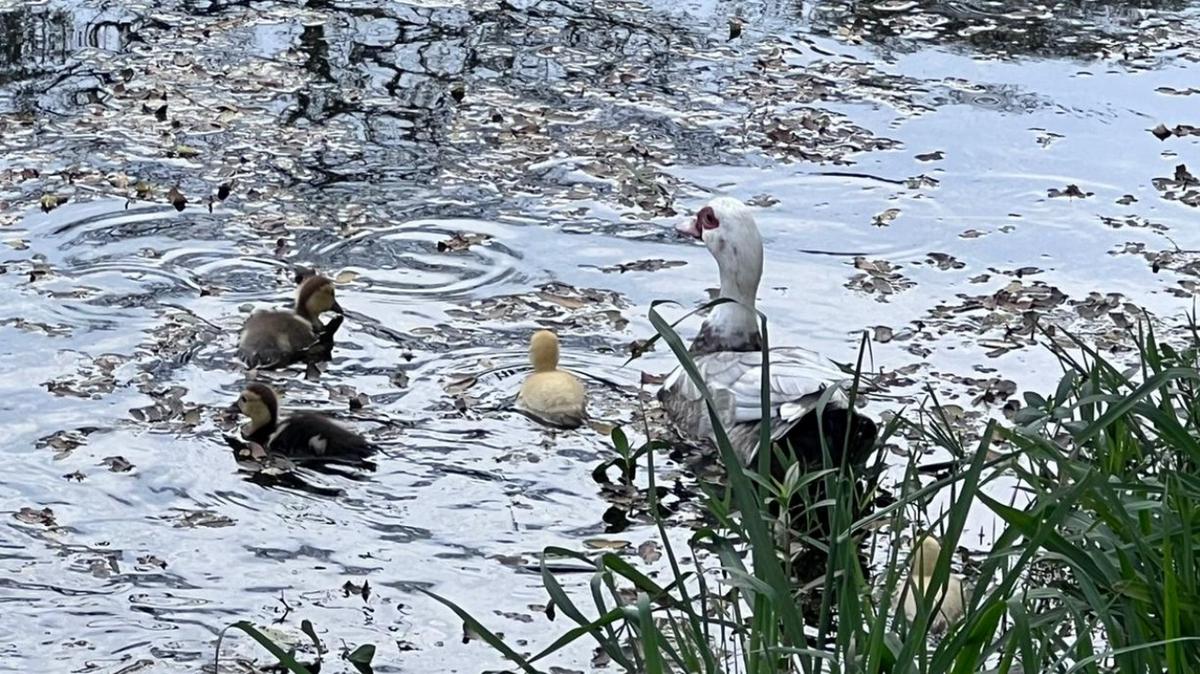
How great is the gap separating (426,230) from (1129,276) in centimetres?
305

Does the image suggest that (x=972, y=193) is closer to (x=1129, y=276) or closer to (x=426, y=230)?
(x=1129, y=276)

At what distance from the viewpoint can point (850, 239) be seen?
8.32 metres

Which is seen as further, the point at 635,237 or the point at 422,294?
the point at 635,237

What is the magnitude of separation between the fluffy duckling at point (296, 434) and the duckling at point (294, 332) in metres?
0.47

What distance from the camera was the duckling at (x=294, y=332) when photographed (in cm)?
674

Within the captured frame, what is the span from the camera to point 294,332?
6727mm

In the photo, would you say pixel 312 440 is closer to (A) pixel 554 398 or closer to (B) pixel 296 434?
(B) pixel 296 434

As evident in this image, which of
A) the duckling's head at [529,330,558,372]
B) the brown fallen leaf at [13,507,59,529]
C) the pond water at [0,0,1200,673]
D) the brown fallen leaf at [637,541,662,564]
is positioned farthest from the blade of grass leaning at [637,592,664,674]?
the duckling's head at [529,330,558,372]

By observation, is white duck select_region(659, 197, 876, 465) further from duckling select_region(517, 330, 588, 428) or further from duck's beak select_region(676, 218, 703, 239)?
duckling select_region(517, 330, 588, 428)

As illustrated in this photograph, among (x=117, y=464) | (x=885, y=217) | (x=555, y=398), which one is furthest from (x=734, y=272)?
(x=117, y=464)

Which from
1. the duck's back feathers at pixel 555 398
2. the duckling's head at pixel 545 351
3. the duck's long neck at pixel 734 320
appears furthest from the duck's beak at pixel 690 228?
the duck's back feathers at pixel 555 398

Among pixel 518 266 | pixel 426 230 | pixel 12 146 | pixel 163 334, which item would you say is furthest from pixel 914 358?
pixel 12 146

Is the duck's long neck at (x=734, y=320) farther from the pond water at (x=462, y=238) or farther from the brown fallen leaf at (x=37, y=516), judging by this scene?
the brown fallen leaf at (x=37, y=516)

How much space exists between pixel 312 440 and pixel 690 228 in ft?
6.50
